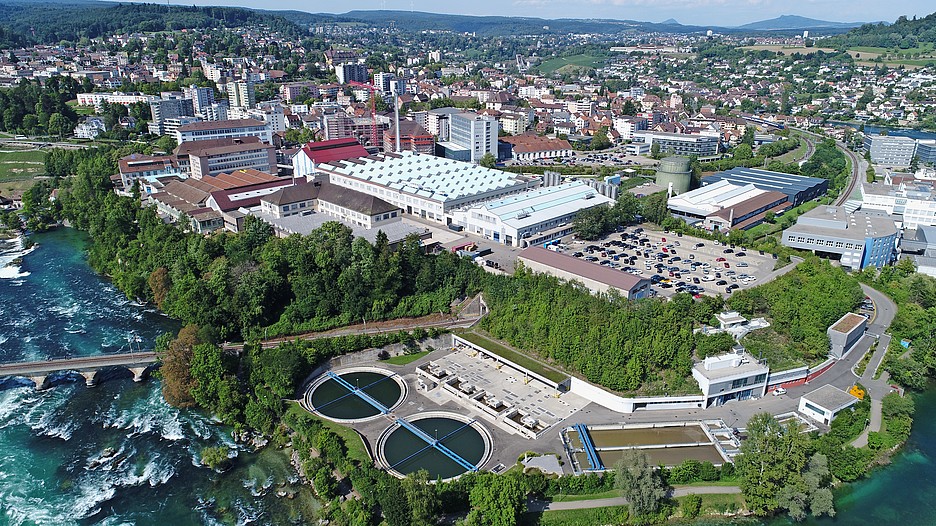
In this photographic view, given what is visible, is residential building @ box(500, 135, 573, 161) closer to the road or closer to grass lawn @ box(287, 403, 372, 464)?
the road

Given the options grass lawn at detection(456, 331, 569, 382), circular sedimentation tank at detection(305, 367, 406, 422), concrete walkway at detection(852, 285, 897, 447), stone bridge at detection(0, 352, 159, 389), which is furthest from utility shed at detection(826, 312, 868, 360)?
stone bridge at detection(0, 352, 159, 389)

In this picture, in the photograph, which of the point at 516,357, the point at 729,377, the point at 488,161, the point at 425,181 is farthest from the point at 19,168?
the point at 729,377

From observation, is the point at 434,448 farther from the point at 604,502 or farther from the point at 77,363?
the point at 77,363

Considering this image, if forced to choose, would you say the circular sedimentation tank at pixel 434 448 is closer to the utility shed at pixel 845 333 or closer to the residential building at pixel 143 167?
the utility shed at pixel 845 333

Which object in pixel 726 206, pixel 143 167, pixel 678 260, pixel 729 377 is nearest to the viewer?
pixel 729 377

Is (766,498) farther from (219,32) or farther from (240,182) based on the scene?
(219,32)

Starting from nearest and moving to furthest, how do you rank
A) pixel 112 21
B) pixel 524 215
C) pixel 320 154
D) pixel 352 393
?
pixel 352 393, pixel 524 215, pixel 320 154, pixel 112 21
